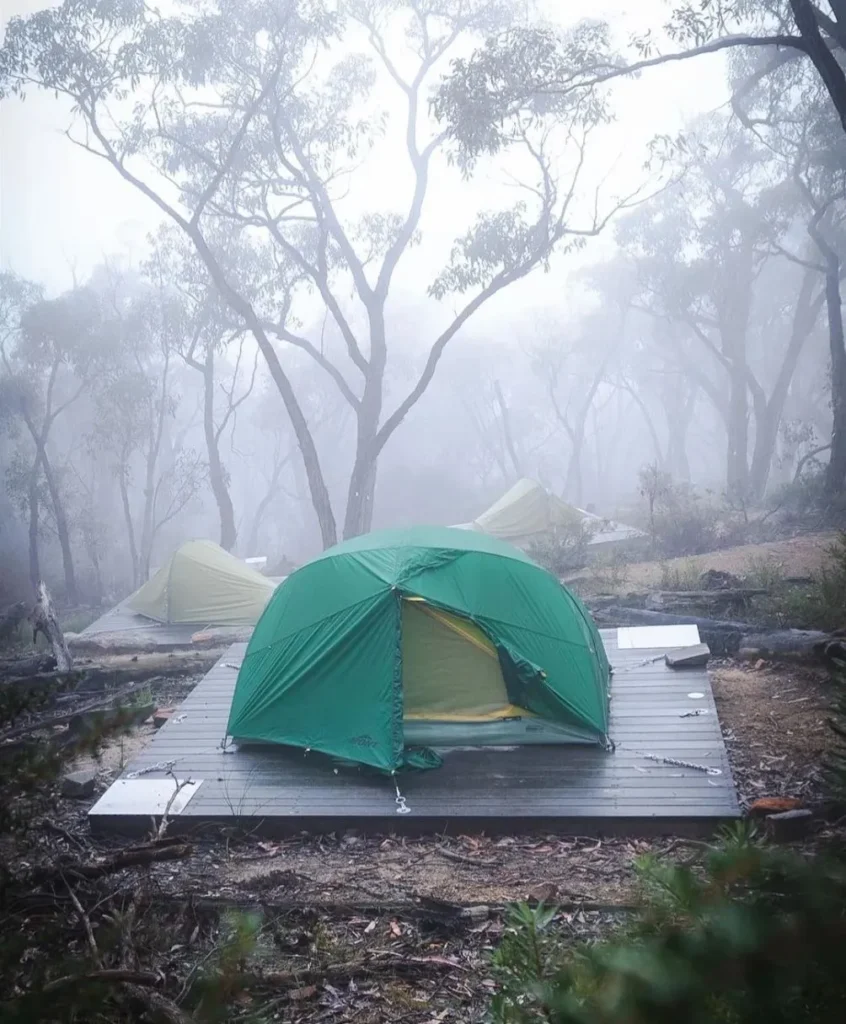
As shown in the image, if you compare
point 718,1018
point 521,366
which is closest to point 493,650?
point 718,1018

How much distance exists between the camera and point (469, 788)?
18.4ft

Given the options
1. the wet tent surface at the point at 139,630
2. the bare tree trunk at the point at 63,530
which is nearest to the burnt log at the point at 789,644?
the wet tent surface at the point at 139,630

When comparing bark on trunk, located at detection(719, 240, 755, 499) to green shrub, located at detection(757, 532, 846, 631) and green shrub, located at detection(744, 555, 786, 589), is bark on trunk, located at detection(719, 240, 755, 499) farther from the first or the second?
green shrub, located at detection(757, 532, 846, 631)

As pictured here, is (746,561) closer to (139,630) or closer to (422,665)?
(422,665)

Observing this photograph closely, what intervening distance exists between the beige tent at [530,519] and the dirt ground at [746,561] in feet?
14.2

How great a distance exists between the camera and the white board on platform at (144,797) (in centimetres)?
545

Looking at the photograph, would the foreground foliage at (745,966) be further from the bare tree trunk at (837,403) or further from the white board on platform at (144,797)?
the bare tree trunk at (837,403)

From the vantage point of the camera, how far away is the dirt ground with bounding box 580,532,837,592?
11672 mm

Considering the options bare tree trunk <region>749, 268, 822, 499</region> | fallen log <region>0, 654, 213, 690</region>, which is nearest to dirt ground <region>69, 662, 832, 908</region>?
fallen log <region>0, 654, 213, 690</region>

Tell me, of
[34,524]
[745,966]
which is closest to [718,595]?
[745,966]

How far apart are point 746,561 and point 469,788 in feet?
27.0

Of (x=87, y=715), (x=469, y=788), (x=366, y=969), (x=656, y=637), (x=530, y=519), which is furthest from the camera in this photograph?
(x=530, y=519)

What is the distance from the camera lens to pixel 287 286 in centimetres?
2011

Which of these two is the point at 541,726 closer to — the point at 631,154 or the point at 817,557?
the point at 817,557
